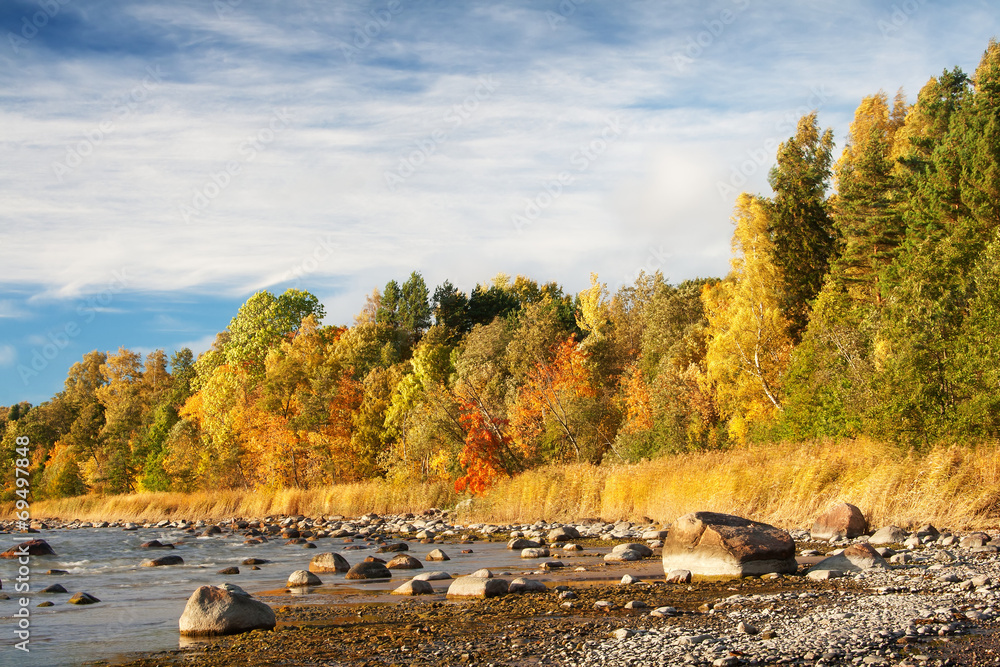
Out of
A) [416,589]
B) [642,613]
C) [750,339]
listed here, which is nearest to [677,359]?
[750,339]

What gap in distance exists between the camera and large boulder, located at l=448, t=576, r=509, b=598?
1302cm

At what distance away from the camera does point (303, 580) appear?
1623 centimetres

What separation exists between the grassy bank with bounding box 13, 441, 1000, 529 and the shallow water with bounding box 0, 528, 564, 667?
20.8 ft

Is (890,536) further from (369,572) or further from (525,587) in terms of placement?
(369,572)

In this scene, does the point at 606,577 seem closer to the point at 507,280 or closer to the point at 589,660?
the point at 589,660

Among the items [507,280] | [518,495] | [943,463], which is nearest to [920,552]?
[943,463]

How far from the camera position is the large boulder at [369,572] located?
17.1m

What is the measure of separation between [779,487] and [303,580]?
13937 millimetres

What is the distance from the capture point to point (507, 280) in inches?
4562

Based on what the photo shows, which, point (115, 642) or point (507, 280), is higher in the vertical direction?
point (507, 280)

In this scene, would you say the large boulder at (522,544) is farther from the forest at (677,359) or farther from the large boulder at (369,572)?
the forest at (677,359)

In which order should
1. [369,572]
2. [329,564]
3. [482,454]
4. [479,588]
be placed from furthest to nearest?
[482,454], [329,564], [369,572], [479,588]

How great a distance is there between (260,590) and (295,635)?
237 inches

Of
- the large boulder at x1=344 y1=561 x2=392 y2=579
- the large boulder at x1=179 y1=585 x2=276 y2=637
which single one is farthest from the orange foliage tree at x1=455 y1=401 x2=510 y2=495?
the large boulder at x1=179 y1=585 x2=276 y2=637
